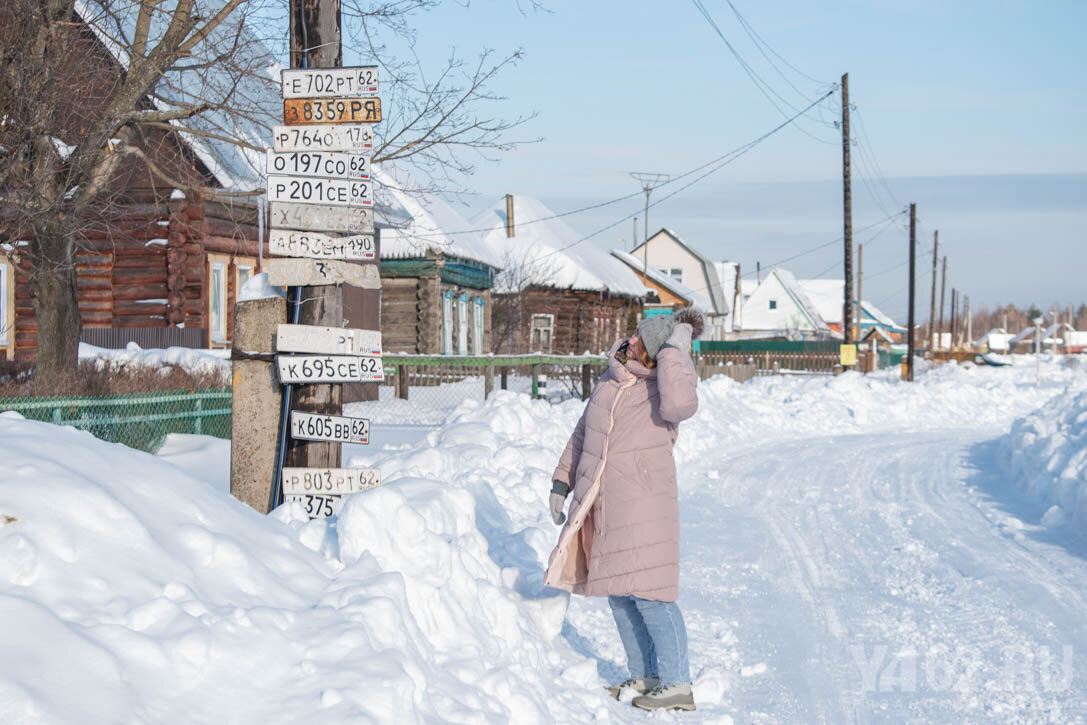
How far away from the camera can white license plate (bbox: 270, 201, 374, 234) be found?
593cm

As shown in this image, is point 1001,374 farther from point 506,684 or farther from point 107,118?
point 506,684

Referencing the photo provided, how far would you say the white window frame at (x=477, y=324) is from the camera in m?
29.3

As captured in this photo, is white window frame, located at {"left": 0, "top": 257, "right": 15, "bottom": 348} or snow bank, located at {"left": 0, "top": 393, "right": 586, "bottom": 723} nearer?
snow bank, located at {"left": 0, "top": 393, "right": 586, "bottom": 723}

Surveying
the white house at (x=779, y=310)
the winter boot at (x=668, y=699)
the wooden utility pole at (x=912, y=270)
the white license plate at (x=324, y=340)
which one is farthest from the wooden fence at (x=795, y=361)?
the winter boot at (x=668, y=699)

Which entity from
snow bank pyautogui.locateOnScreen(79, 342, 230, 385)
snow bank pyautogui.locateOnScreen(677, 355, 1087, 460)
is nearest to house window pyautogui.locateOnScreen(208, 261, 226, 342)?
snow bank pyautogui.locateOnScreen(79, 342, 230, 385)

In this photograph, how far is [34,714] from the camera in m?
2.63

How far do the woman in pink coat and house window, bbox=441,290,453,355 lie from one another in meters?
21.6

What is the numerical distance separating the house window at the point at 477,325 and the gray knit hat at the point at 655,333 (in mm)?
24434

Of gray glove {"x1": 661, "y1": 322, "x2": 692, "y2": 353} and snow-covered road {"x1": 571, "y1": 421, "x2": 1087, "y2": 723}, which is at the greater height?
gray glove {"x1": 661, "y1": 322, "x2": 692, "y2": 353}

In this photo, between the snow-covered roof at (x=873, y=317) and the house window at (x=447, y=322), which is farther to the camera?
the snow-covered roof at (x=873, y=317)

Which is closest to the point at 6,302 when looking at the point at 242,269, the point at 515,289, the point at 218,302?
the point at 218,302

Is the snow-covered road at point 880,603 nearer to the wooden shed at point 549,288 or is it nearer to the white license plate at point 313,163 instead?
the white license plate at point 313,163

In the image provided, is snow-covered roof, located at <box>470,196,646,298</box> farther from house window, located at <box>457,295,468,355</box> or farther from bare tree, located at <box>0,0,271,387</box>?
bare tree, located at <box>0,0,271,387</box>

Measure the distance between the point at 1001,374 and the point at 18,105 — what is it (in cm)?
3637
